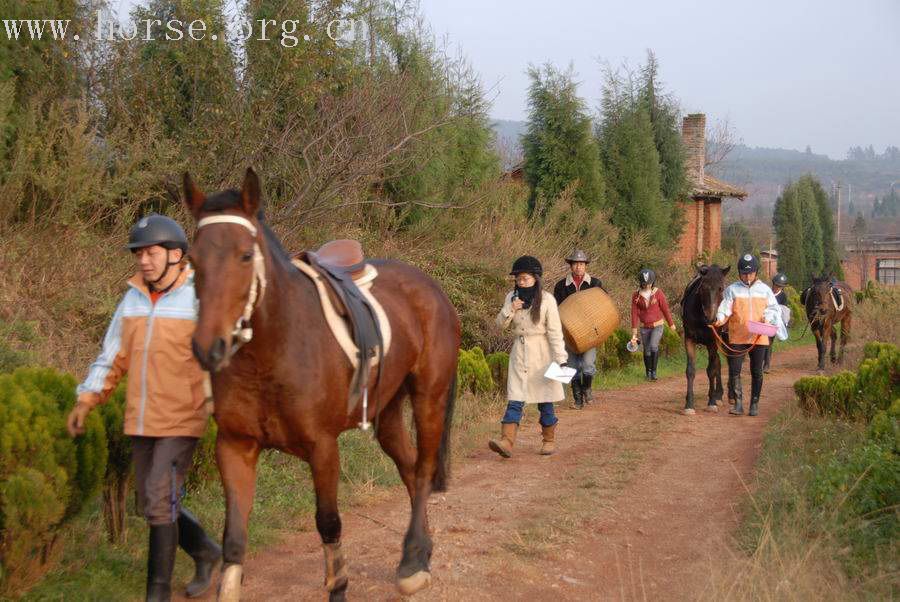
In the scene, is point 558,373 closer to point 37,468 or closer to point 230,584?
point 230,584

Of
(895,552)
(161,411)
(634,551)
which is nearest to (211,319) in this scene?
(161,411)

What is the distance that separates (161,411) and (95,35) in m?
7.71

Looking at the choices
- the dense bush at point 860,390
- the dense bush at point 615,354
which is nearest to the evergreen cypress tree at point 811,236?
the dense bush at point 615,354

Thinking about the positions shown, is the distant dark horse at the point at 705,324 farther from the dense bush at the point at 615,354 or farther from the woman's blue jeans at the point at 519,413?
the woman's blue jeans at the point at 519,413

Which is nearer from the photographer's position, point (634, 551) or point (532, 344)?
point (634, 551)

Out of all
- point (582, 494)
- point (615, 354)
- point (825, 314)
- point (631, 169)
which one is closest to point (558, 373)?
→ point (582, 494)

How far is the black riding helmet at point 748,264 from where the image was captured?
11312 millimetres

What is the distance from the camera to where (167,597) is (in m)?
4.07

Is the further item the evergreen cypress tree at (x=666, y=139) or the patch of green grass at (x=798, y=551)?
the evergreen cypress tree at (x=666, y=139)

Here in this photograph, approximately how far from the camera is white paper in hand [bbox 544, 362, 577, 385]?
28.1ft

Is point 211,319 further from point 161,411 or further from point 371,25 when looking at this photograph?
point 371,25

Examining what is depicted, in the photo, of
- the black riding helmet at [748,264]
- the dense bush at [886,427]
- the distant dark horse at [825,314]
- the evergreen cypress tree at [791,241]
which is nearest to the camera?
the dense bush at [886,427]

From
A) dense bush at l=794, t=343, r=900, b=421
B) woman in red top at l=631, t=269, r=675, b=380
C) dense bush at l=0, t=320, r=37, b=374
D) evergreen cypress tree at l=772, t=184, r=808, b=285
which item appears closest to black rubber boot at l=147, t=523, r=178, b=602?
dense bush at l=0, t=320, r=37, b=374

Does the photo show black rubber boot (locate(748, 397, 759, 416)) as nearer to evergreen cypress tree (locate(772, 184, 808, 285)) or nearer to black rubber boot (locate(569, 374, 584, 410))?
black rubber boot (locate(569, 374, 584, 410))
